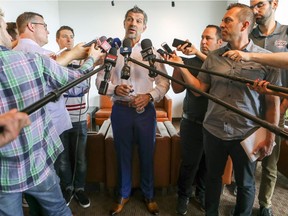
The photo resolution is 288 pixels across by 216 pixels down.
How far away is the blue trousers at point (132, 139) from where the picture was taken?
170 cm

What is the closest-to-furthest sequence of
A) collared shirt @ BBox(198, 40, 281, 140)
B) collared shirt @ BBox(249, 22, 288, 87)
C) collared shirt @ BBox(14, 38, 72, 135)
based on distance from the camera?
collared shirt @ BBox(198, 40, 281, 140) < collared shirt @ BBox(14, 38, 72, 135) < collared shirt @ BBox(249, 22, 288, 87)

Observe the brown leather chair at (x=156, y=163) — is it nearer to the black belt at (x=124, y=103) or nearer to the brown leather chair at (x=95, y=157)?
the brown leather chair at (x=95, y=157)

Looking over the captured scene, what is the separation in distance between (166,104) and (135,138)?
220 centimetres

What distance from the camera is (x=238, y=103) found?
4.34ft

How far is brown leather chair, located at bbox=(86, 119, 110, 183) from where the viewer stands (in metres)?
2.03

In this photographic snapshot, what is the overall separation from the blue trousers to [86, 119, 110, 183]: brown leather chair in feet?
0.96

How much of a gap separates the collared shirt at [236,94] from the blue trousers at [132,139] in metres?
0.49

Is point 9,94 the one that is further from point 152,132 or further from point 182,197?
point 182,197

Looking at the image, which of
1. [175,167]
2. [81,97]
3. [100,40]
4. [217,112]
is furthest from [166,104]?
[100,40]

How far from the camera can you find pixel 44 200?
102 cm

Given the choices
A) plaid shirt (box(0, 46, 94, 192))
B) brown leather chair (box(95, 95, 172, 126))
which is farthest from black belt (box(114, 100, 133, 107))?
brown leather chair (box(95, 95, 172, 126))

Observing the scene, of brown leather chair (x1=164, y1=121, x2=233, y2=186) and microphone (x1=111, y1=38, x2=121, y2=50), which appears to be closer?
microphone (x1=111, y1=38, x2=121, y2=50)

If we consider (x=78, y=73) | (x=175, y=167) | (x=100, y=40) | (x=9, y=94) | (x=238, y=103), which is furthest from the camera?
(x=175, y=167)

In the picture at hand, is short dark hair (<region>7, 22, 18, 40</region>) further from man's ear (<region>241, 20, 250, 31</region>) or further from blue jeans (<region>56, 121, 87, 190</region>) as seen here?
man's ear (<region>241, 20, 250, 31</region>)
